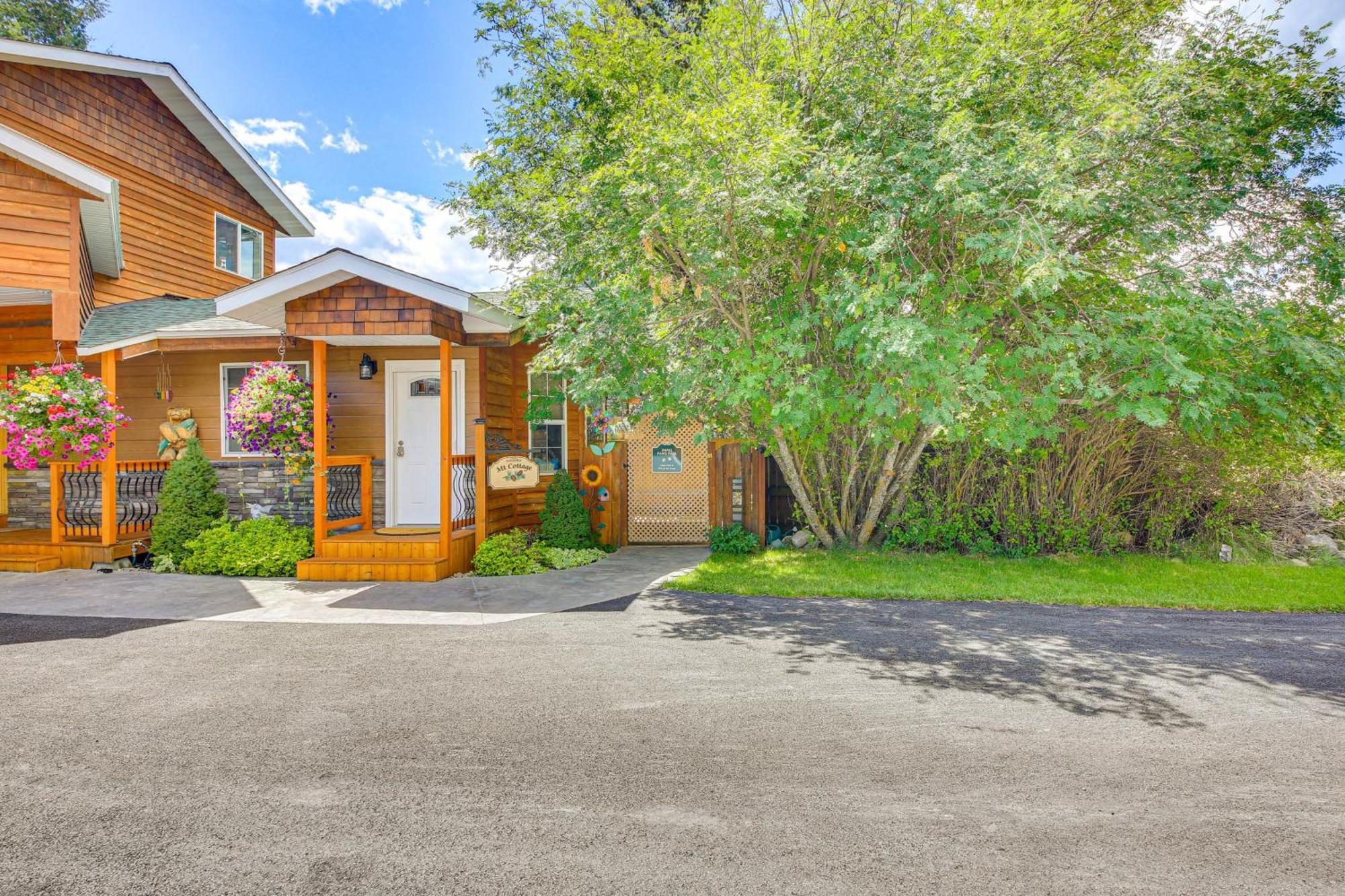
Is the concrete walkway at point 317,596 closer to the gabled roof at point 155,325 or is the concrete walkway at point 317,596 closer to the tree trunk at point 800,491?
the tree trunk at point 800,491

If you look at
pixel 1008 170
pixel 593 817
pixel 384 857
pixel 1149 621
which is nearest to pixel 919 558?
pixel 1149 621

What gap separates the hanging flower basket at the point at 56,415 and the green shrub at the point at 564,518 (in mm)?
4856

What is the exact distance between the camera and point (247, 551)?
7.54 metres

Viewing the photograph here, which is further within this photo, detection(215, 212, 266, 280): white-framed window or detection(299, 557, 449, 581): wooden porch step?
detection(215, 212, 266, 280): white-framed window

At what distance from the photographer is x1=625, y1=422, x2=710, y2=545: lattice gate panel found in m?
9.45

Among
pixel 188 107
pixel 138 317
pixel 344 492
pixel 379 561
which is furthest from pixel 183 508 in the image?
pixel 188 107

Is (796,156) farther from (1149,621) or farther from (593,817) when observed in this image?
(593,817)

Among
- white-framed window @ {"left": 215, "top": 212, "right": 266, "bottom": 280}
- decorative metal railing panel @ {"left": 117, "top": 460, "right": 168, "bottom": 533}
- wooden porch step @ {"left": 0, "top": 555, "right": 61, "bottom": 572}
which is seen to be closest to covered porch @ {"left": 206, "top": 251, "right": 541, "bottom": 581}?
decorative metal railing panel @ {"left": 117, "top": 460, "right": 168, "bottom": 533}

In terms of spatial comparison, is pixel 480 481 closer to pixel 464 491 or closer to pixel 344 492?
pixel 464 491

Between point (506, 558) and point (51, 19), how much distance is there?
20.6 metres

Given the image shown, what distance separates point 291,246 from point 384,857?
15646mm

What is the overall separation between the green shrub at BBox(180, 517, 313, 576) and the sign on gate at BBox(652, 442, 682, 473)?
4.36 metres

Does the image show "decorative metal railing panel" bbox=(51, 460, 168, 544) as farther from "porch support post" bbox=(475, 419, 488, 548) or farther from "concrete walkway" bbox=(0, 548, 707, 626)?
"porch support post" bbox=(475, 419, 488, 548)

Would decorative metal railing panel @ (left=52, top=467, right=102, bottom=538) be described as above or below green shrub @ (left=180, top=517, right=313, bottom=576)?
above
